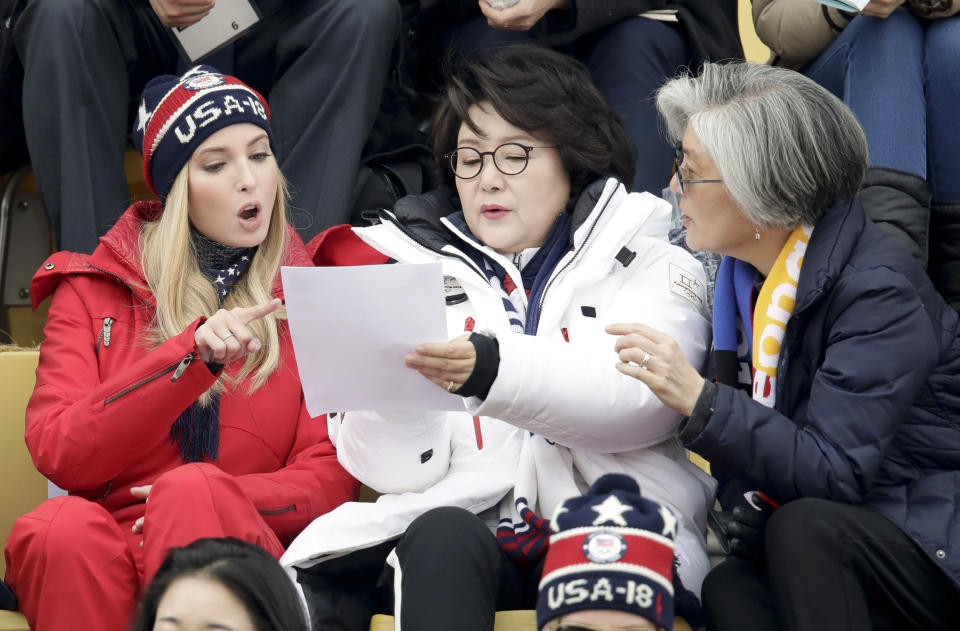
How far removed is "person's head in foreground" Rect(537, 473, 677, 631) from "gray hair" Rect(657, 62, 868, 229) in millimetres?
744

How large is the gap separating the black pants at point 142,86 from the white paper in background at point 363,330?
124 centimetres

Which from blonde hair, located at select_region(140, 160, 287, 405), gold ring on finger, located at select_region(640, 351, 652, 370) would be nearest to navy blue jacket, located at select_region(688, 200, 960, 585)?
gold ring on finger, located at select_region(640, 351, 652, 370)

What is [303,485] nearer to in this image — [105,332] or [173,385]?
[173,385]

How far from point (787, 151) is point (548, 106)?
69 cm

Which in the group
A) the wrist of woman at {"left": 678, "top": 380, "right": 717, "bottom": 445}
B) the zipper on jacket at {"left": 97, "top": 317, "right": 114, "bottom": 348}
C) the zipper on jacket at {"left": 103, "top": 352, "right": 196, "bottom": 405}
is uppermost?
the wrist of woman at {"left": 678, "top": 380, "right": 717, "bottom": 445}

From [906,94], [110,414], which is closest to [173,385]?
[110,414]

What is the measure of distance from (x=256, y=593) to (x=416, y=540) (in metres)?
0.38

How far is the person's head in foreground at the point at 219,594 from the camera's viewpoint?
1.87m

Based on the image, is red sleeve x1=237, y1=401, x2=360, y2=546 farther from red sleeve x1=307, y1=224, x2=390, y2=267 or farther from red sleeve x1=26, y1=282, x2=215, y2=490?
red sleeve x1=307, y1=224, x2=390, y2=267

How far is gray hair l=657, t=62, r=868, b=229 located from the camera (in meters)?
2.46

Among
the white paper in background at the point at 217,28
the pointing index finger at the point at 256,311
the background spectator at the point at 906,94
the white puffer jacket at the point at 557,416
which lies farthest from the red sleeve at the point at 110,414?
the background spectator at the point at 906,94

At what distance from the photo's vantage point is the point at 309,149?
356 cm

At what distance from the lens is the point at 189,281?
116 inches

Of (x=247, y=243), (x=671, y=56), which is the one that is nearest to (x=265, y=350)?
(x=247, y=243)
